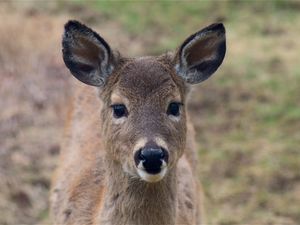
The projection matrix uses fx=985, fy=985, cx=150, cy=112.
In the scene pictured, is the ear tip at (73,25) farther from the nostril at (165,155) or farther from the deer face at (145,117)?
the nostril at (165,155)

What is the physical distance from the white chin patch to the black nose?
0.12 ft

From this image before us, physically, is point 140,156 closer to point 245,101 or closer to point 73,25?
point 73,25

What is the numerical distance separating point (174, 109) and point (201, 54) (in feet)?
2.02

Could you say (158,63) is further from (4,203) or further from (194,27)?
(194,27)

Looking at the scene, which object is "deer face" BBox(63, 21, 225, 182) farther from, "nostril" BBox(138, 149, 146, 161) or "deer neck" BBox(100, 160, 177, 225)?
"deer neck" BBox(100, 160, 177, 225)

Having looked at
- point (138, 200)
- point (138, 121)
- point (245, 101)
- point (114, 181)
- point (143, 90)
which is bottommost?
point (138, 200)

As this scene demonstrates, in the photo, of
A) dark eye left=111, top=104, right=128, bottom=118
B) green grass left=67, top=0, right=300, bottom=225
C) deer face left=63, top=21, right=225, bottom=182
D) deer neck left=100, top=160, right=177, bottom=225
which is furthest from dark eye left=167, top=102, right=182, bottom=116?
green grass left=67, top=0, right=300, bottom=225

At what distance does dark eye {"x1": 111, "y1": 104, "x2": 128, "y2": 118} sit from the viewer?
226 inches

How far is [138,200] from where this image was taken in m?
5.80

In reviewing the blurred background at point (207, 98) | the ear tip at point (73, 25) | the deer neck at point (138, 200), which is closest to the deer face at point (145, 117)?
the deer neck at point (138, 200)

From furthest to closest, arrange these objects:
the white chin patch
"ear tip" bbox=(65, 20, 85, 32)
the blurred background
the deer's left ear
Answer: the blurred background < the deer's left ear < "ear tip" bbox=(65, 20, 85, 32) < the white chin patch

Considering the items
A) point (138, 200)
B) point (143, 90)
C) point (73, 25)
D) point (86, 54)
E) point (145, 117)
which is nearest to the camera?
point (145, 117)

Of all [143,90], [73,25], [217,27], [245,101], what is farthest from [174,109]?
[245,101]

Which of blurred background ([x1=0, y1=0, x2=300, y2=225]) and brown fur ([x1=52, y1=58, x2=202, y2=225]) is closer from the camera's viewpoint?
brown fur ([x1=52, y1=58, x2=202, y2=225])
